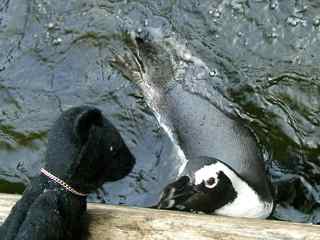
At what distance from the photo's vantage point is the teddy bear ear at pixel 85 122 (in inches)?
85.4

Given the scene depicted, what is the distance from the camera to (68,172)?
2.20 metres

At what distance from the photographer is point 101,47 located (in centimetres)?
441

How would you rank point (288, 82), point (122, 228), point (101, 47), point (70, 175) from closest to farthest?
1. point (70, 175)
2. point (122, 228)
3. point (288, 82)
4. point (101, 47)

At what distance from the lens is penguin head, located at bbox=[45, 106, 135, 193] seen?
219 cm

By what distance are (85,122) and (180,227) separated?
53 cm

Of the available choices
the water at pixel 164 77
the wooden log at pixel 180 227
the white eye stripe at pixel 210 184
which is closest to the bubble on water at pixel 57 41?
the water at pixel 164 77

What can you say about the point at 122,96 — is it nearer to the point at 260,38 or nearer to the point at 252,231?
the point at 260,38

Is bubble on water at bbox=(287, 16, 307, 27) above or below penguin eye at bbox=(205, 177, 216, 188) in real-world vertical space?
above

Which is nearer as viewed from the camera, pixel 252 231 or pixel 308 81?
pixel 252 231

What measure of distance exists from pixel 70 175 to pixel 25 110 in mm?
2147

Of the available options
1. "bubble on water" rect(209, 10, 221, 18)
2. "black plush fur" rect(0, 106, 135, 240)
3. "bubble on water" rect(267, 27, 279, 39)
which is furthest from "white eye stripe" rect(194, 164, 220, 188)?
"bubble on water" rect(209, 10, 221, 18)

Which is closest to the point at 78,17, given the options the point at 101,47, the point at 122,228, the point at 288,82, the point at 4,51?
the point at 101,47

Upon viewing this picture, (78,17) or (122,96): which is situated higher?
(78,17)

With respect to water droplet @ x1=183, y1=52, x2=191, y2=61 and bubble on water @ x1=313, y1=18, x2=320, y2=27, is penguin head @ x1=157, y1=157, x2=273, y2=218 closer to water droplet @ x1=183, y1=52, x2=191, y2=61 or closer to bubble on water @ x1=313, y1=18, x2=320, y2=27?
water droplet @ x1=183, y1=52, x2=191, y2=61
